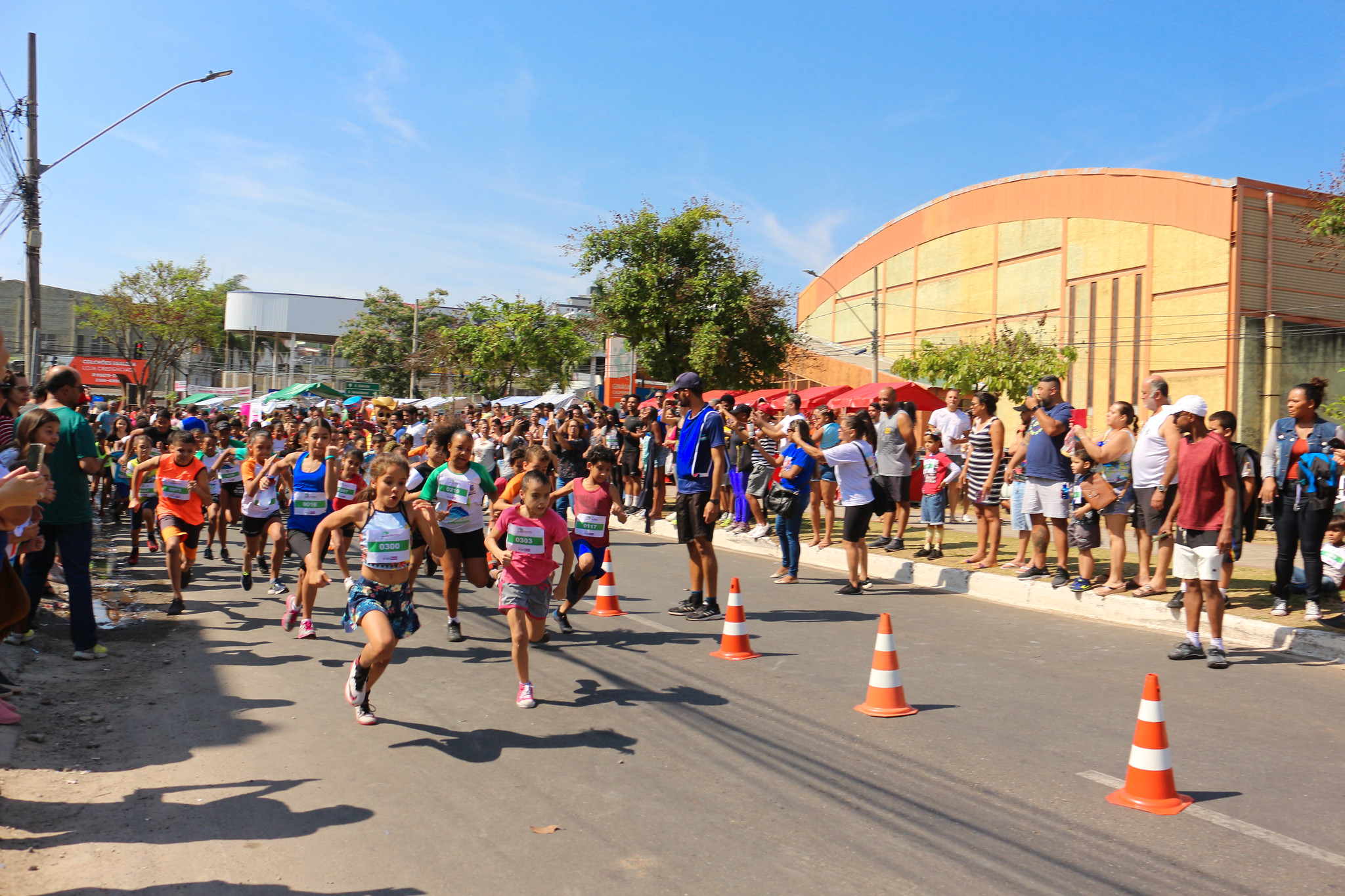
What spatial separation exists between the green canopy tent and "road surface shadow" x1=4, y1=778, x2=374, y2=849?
39705 millimetres

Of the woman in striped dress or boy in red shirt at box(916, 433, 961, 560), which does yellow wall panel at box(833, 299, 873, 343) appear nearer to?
boy in red shirt at box(916, 433, 961, 560)

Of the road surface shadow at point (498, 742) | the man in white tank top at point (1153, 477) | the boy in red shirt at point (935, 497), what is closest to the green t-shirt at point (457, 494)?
the road surface shadow at point (498, 742)

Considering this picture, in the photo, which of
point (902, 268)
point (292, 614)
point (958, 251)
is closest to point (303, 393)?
point (902, 268)

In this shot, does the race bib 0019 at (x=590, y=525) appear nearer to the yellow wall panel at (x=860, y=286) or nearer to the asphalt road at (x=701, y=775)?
the asphalt road at (x=701, y=775)

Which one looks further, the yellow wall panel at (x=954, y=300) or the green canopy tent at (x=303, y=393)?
the yellow wall panel at (x=954, y=300)

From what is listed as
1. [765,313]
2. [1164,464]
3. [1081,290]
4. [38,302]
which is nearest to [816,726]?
[1164,464]

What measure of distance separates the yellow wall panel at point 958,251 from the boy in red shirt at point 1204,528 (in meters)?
45.6

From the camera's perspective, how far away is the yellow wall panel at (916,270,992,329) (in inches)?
2009

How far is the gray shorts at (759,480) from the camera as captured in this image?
1552cm

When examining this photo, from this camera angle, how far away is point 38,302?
19000mm

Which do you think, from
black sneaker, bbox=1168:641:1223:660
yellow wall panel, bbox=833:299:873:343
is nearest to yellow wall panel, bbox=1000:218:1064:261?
yellow wall panel, bbox=833:299:873:343

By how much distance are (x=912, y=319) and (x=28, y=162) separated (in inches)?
1798

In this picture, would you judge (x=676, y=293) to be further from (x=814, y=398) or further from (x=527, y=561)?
(x=527, y=561)

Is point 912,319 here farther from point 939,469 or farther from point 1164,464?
point 1164,464
